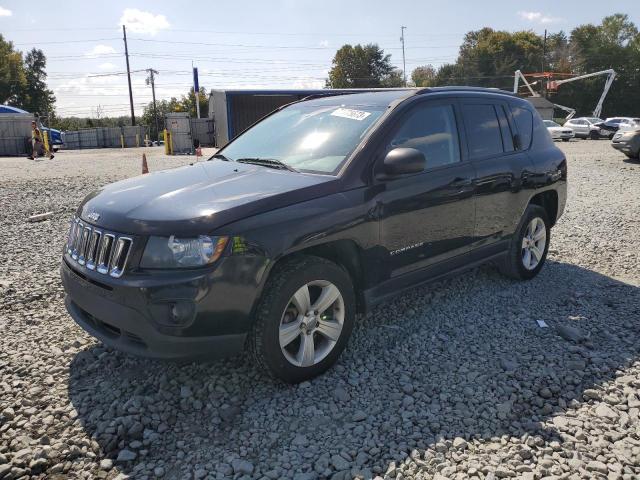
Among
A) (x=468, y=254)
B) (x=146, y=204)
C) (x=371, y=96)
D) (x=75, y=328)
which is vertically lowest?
(x=75, y=328)

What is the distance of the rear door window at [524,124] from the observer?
16.2 ft

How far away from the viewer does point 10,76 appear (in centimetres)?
6184

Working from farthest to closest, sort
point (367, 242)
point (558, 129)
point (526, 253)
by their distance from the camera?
point (558, 129)
point (526, 253)
point (367, 242)

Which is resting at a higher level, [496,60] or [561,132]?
[496,60]

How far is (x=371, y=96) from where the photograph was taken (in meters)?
4.14

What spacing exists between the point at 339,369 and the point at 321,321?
41 cm

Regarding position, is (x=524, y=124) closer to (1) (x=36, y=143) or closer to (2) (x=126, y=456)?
(2) (x=126, y=456)

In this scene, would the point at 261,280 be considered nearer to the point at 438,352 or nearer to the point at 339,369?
the point at 339,369

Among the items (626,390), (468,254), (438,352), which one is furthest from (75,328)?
(626,390)

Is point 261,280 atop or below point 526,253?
atop

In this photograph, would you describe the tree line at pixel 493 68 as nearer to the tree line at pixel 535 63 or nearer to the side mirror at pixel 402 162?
the tree line at pixel 535 63

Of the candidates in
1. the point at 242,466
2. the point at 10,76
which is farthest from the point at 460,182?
the point at 10,76

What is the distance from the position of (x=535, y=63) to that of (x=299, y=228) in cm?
8476

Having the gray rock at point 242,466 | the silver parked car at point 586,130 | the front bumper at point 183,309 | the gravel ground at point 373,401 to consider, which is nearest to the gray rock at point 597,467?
the gravel ground at point 373,401
